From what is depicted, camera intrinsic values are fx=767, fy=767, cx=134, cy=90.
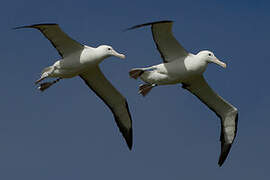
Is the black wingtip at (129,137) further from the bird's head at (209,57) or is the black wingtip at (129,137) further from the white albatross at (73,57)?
the bird's head at (209,57)

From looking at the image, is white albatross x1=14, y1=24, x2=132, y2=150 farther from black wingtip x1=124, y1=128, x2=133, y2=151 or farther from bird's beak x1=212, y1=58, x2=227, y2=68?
bird's beak x1=212, y1=58, x2=227, y2=68

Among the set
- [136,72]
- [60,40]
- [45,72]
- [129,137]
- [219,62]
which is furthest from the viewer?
[129,137]

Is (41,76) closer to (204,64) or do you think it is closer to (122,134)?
(122,134)

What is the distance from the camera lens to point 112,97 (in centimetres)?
2700

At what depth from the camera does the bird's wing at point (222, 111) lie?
2680cm

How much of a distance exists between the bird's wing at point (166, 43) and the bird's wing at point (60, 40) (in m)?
2.51

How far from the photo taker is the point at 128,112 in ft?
89.3

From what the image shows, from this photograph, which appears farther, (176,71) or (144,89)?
(144,89)

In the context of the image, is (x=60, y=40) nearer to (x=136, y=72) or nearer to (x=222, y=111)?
(x=136, y=72)

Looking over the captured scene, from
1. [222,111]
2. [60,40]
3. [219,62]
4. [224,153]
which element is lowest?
[224,153]

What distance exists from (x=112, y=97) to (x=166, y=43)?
3102mm

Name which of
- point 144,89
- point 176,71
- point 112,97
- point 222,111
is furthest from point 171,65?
point 222,111

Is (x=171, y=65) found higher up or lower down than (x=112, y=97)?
higher up

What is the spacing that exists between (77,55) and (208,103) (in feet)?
17.3
